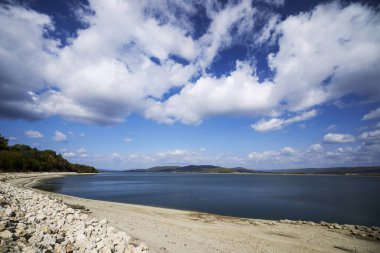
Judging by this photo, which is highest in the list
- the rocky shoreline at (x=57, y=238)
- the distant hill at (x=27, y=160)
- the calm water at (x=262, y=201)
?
the distant hill at (x=27, y=160)

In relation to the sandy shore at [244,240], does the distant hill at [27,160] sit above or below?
above

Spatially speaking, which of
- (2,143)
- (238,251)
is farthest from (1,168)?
(238,251)

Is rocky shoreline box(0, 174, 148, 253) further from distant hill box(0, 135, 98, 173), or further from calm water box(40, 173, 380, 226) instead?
distant hill box(0, 135, 98, 173)

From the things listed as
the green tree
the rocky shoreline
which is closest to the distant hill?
the green tree

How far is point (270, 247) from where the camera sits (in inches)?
627

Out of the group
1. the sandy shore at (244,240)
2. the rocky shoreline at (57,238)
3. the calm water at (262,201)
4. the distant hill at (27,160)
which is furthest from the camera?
the distant hill at (27,160)

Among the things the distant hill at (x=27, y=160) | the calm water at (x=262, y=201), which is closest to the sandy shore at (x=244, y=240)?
the calm water at (x=262, y=201)

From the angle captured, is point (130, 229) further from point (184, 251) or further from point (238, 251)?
point (238, 251)

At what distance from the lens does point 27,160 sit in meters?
120

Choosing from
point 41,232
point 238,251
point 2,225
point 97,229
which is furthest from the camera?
point 238,251

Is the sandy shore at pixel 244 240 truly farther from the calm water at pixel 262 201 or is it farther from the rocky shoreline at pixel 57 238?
the calm water at pixel 262 201

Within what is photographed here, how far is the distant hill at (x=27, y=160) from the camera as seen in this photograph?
10281 centimetres

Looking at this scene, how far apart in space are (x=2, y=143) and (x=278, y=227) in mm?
138799

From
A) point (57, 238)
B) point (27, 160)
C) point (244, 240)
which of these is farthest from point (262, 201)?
point (27, 160)
